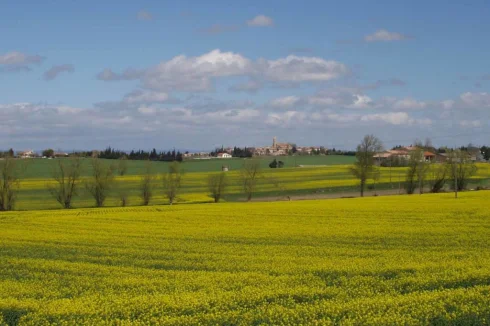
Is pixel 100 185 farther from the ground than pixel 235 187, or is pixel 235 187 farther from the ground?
pixel 100 185

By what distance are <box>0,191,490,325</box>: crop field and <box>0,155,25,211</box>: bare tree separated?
41.5 metres

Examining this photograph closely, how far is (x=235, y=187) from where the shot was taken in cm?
9925

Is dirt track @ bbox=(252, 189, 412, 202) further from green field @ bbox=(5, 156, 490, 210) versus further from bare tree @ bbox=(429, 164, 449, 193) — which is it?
bare tree @ bbox=(429, 164, 449, 193)

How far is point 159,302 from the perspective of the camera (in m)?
14.6

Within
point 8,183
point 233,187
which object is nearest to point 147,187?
point 8,183

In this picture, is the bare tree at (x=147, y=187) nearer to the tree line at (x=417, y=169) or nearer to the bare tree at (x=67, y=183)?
the bare tree at (x=67, y=183)

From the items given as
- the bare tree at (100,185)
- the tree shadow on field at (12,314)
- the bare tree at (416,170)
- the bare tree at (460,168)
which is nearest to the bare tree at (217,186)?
the bare tree at (100,185)

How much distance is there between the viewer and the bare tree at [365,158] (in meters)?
87.1

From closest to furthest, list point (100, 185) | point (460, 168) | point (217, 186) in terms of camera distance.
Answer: point (100, 185)
point (217, 186)
point (460, 168)

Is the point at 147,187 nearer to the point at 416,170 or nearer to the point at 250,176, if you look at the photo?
the point at 250,176

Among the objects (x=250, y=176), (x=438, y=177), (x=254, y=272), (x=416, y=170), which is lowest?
(x=254, y=272)

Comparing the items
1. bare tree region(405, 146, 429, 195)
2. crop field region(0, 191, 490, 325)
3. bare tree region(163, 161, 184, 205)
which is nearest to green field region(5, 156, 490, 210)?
bare tree region(163, 161, 184, 205)

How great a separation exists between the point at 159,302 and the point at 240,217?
991 inches

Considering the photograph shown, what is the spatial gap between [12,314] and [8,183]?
218ft
